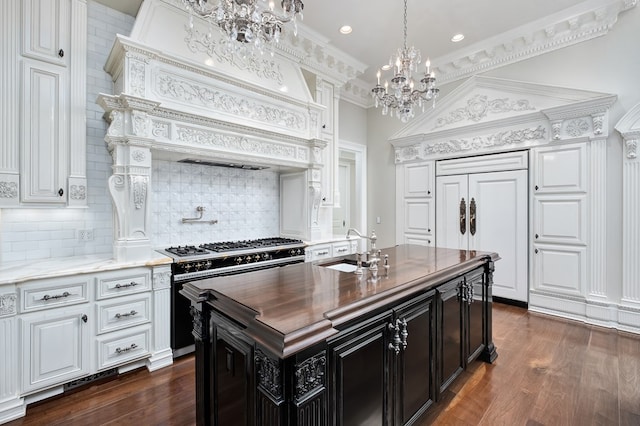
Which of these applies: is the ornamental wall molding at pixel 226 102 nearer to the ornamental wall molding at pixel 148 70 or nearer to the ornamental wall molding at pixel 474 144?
the ornamental wall molding at pixel 148 70

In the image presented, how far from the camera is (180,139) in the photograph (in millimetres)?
2895

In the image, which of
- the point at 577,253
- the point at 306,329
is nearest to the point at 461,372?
the point at 306,329

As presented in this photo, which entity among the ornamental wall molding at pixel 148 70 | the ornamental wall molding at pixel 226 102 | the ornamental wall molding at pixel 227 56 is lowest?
the ornamental wall molding at pixel 226 102

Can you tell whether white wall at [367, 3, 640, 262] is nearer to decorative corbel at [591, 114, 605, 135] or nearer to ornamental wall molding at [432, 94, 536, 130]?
decorative corbel at [591, 114, 605, 135]

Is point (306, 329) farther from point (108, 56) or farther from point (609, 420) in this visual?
point (108, 56)

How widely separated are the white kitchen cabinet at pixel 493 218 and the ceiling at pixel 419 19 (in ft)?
5.88

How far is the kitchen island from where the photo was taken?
108 cm

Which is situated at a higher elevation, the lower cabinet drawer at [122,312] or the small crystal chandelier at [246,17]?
the small crystal chandelier at [246,17]

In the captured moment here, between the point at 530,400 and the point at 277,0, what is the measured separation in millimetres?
4534

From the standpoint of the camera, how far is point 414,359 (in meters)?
1.75

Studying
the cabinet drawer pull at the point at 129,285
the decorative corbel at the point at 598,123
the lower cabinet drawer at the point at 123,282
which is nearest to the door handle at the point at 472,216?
the decorative corbel at the point at 598,123

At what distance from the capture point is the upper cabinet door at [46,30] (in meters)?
2.42

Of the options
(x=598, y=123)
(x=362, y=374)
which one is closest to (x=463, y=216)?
(x=598, y=123)

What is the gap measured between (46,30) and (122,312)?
2528 mm
